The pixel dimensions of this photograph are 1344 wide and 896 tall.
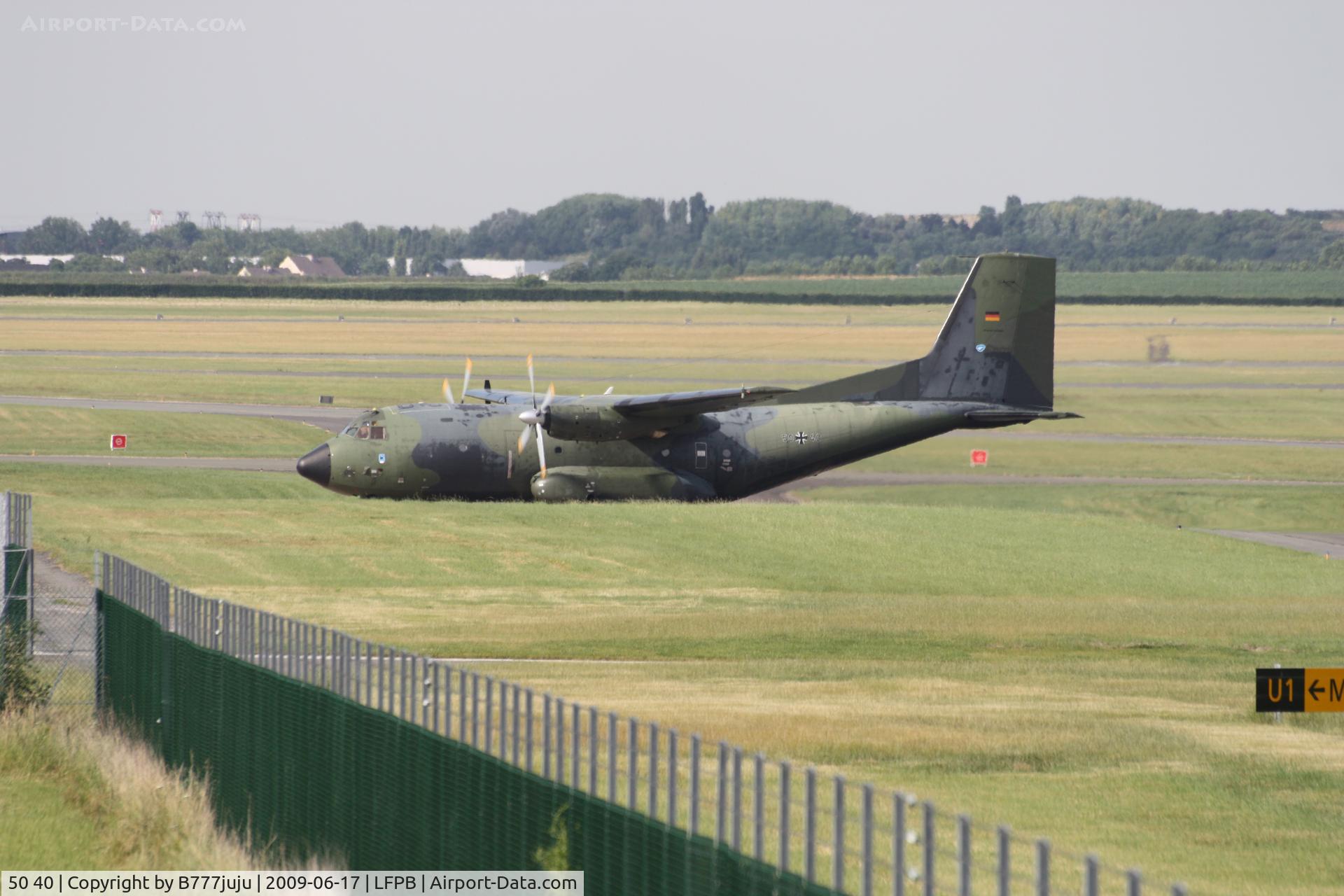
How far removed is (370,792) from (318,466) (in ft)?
127

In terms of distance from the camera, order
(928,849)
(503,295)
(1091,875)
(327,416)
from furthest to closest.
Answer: (503,295), (327,416), (928,849), (1091,875)

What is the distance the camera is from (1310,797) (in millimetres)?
17891

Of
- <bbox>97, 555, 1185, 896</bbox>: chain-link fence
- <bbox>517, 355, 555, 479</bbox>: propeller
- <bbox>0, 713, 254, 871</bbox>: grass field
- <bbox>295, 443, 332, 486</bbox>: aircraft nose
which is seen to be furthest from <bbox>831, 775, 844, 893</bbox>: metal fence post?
<bbox>295, 443, 332, 486</bbox>: aircraft nose

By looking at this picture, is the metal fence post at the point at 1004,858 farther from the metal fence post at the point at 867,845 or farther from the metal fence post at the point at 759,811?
the metal fence post at the point at 759,811

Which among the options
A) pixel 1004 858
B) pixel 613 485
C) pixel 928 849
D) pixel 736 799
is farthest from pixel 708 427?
pixel 1004 858

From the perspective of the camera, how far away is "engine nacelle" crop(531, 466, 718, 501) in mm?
51781

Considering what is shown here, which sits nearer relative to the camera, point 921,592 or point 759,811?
point 759,811

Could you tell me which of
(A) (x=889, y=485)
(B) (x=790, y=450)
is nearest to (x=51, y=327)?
(A) (x=889, y=485)

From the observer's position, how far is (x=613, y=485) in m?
52.3

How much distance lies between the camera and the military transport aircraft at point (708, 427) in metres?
50.8

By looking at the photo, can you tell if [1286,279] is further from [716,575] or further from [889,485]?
[716,575]

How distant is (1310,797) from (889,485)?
1986 inches

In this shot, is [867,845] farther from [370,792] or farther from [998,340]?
[998,340]

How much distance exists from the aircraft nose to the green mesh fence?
30.8m
